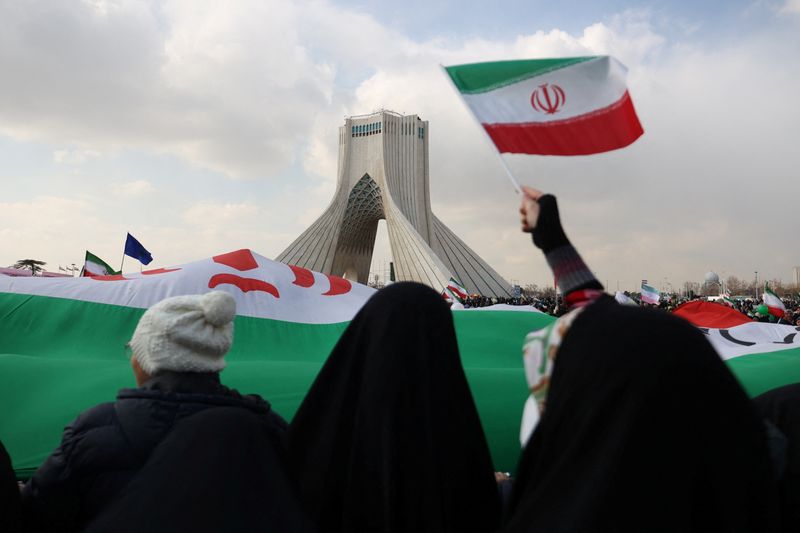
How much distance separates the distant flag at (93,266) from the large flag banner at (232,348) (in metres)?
3.00

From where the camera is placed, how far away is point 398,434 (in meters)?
1.36

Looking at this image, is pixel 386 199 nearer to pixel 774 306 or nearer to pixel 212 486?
pixel 774 306

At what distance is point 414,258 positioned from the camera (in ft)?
83.4

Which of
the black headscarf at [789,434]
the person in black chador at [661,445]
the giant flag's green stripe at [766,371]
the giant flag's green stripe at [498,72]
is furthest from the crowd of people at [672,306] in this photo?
the person in black chador at [661,445]

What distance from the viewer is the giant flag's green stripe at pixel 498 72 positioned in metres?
1.93

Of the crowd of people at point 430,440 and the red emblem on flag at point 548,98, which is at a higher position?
the red emblem on flag at point 548,98

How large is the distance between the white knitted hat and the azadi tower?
83.4ft

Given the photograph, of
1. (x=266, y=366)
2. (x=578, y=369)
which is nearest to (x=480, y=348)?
(x=266, y=366)

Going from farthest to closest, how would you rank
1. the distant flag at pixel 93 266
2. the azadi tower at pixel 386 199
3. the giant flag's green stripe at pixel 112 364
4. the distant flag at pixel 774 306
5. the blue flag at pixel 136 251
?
the azadi tower at pixel 386 199 → the distant flag at pixel 774 306 → the blue flag at pixel 136 251 → the distant flag at pixel 93 266 → the giant flag's green stripe at pixel 112 364

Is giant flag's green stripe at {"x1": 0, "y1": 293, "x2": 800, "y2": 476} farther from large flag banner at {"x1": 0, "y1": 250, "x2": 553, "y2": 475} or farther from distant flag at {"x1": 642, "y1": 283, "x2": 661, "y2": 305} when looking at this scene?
distant flag at {"x1": 642, "y1": 283, "x2": 661, "y2": 305}

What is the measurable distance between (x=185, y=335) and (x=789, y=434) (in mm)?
1651

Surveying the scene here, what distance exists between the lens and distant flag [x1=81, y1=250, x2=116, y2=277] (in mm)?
7754

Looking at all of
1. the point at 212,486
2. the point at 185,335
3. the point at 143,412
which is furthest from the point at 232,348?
the point at 212,486

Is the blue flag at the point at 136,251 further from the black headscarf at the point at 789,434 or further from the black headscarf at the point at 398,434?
the black headscarf at the point at 789,434
